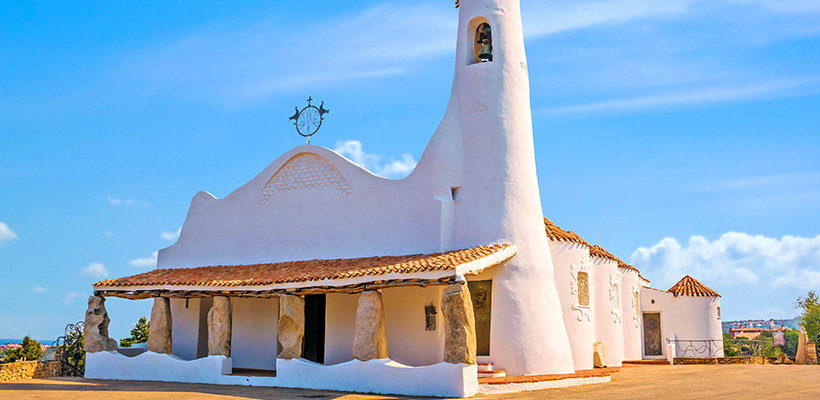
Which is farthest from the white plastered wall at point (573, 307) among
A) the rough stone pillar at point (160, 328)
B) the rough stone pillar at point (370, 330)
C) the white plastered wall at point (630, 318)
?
the rough stone pillar at point (160, 328)

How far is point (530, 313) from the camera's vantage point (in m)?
16.3

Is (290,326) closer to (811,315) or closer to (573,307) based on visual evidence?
(573,307)

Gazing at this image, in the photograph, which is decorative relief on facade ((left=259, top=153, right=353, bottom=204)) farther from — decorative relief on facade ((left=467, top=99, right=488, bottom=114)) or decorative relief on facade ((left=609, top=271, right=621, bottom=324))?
decorative relief on facade ((left=609, top=271, right=621, bottom=324))

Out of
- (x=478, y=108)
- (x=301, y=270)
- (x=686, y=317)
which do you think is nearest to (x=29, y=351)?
(x=301, y=270)

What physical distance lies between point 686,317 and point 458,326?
57.1ft

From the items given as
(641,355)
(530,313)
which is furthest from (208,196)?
(641,355)

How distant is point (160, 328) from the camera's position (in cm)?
1859

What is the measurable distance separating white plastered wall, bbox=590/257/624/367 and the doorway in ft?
15.8

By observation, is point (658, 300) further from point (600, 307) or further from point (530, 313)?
point (530, 313)

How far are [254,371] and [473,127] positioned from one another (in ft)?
28.3

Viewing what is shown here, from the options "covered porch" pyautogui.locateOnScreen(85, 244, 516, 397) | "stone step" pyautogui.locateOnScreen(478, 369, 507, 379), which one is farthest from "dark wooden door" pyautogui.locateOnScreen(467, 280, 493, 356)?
"covered porch" pyautogui.locateOnScreen(85, 244, 516, 397)

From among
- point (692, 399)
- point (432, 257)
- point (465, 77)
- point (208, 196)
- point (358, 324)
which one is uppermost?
point (465, 77)

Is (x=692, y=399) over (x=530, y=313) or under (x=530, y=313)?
under

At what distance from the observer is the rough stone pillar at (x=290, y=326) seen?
16.3m
